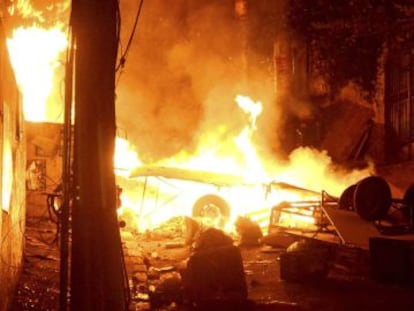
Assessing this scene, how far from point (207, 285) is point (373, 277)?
3260 mm

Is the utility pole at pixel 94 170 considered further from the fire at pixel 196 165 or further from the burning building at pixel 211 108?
the burning building at pixel 211 108

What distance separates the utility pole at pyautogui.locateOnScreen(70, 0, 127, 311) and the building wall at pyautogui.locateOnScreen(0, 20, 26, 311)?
195cm

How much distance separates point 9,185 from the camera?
321 inches

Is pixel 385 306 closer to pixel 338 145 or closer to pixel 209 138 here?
pixel 338 145

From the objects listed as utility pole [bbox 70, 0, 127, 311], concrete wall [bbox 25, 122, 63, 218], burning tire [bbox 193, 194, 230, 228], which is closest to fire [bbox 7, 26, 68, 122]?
concrete wall [bbox 25, 122, 63, 218]

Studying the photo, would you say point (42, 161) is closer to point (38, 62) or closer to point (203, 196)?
point (203, 196)

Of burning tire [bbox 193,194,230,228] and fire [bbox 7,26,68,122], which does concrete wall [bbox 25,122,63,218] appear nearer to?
fire [bbox 7,26,68,122]

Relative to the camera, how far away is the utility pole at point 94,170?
5441mm

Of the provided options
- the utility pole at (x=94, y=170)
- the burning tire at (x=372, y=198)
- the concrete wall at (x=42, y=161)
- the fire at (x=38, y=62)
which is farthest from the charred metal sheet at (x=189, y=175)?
the utility pole at (x=94, y=170)

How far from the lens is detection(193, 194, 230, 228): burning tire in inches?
643

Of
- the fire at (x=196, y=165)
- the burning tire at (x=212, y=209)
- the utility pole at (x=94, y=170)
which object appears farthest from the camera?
the fire at (x=196, y=165)

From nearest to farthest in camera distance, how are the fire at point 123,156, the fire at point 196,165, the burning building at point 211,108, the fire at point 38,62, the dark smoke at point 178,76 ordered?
the fire at point 196,165
the burning building at point 211,108
the fire at point 123,156
the fire at point 38,62
the dark smoke at point 178,76

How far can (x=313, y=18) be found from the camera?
20.3 m

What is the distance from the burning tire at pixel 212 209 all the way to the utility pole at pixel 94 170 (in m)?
10.7
